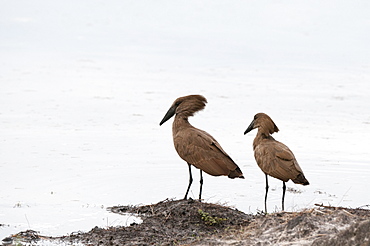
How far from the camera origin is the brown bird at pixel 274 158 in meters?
9.66

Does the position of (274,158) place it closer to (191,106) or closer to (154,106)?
(191,106)

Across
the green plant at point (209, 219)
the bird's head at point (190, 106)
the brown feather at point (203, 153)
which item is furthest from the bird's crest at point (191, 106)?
the green plant at point (209, 219)

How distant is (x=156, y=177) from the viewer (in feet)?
37.2

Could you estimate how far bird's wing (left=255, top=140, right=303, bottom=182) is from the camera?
970cm

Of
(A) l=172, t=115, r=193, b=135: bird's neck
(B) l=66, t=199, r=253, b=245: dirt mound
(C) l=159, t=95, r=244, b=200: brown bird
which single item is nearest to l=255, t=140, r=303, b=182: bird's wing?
(C) l=159, t=95, r=244, b=200: brown bird

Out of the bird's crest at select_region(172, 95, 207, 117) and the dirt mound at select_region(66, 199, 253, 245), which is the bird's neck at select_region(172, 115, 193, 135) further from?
the dirt mound at select_region(66, 199, 253, 245)

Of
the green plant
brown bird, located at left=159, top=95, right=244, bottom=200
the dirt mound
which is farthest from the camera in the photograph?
brown bird, located at left=159, top=95, right=244, bottom=200

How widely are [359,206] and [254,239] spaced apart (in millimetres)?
3261

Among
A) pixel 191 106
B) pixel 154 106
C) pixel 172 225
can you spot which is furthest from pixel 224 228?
pixel 154 106

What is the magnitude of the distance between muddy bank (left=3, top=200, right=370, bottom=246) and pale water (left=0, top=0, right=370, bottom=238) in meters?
0.51

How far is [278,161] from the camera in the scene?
9805 mm

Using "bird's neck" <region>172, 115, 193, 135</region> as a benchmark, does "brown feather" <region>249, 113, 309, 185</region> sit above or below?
below

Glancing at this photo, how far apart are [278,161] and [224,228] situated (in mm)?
1652

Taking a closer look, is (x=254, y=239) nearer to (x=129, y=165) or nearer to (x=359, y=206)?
(x=359, y=206)
